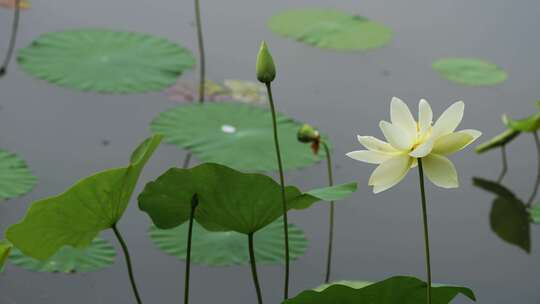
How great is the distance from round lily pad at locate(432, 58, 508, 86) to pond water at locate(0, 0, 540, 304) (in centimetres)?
2

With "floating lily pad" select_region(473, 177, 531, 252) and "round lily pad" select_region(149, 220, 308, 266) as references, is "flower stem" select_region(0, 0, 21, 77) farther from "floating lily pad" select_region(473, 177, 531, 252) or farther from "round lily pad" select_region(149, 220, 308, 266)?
"floating lily pad" select_region(473, 177, 531, 252)

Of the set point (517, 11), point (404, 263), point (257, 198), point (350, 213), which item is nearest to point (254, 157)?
point (350, 213)

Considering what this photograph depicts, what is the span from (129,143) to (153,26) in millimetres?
621

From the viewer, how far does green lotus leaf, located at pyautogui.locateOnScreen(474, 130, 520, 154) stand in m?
2.20

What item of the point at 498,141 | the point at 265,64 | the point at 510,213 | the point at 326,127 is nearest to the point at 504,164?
the point at 498,141

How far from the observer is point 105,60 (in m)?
2.39

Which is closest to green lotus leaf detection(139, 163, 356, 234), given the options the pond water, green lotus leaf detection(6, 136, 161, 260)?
green lotus leaf detection(6, 136, 161, 260)

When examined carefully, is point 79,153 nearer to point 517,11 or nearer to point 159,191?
point 159,191

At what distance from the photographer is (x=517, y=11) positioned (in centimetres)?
300

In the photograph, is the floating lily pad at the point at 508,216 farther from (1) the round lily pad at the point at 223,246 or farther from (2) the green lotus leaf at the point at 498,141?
(1) the round lily pad at the point at 223,246

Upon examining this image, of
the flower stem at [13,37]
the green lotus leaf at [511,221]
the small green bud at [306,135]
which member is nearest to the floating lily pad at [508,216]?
the green lotus leaf at [511,221]

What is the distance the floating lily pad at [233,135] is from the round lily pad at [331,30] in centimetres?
48

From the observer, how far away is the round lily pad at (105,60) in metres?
2.31

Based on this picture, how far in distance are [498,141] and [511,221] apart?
0.25 metres
